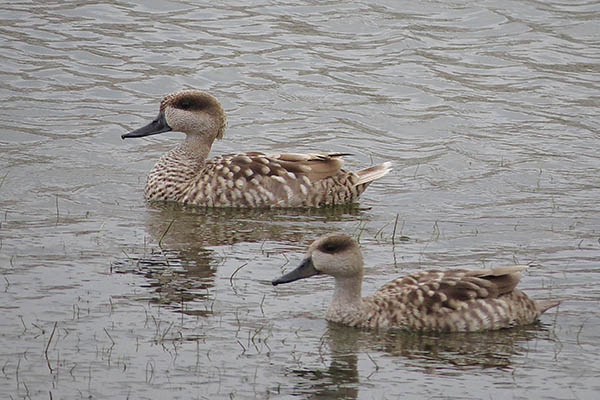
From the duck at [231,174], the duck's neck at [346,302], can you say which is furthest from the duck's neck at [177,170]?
the duck's neck at [346,302]

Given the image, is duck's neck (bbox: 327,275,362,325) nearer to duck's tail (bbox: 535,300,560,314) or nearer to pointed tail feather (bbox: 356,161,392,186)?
duck's tail (bbox: 535,300,560,314)

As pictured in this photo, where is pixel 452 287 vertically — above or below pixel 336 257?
Answer: below

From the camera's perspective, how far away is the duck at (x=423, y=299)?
8.79m

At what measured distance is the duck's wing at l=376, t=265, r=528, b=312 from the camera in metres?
8.80

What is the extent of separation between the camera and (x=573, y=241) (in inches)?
438

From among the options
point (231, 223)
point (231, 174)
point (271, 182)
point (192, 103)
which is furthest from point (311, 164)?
point (192, 103)

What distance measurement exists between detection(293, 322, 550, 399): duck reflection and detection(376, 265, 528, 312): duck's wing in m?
0.23

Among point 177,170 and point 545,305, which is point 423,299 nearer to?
point 545,305

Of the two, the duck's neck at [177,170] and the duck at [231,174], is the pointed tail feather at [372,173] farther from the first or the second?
the duck's neck at [177,170]

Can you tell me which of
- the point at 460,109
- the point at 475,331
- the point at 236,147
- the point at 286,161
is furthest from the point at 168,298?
the point at 460,109

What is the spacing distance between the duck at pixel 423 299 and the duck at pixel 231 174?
350 centimetres

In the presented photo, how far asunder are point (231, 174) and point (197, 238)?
153 cm

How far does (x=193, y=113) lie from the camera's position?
1312 centimetres

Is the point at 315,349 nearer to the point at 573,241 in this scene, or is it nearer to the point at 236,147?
the point at 573,241
